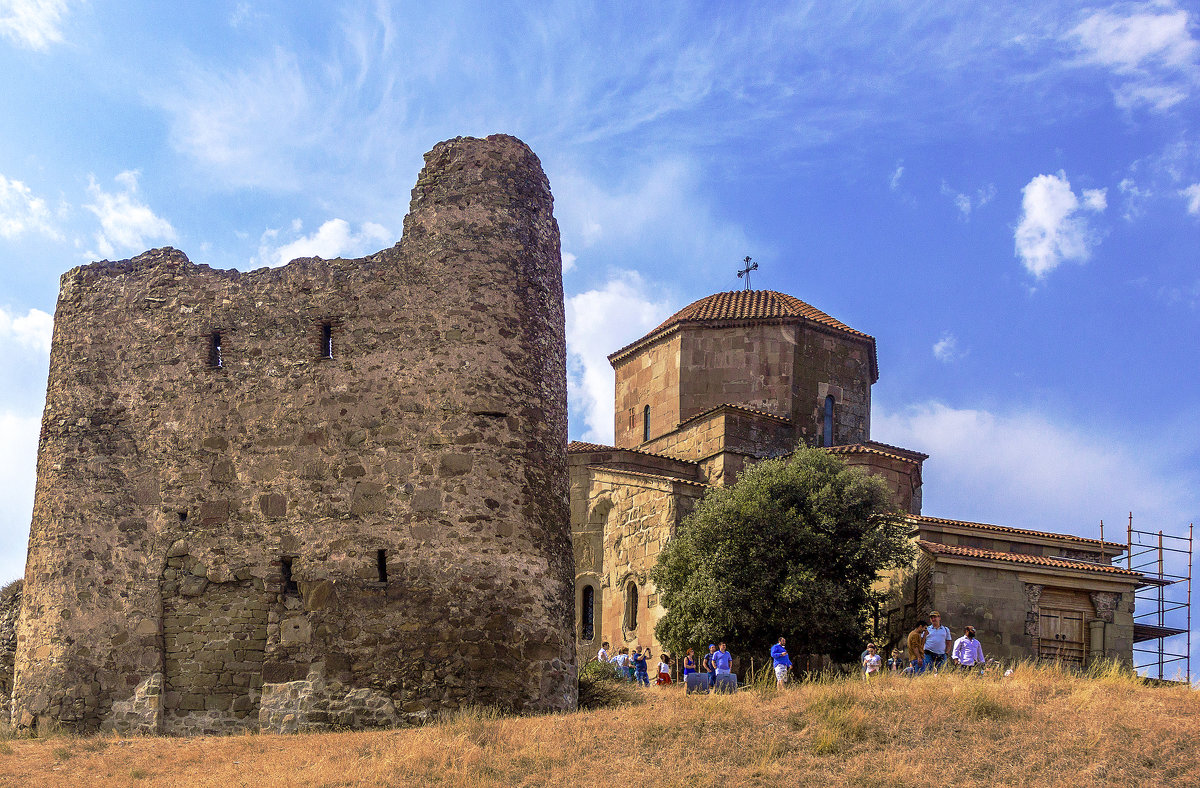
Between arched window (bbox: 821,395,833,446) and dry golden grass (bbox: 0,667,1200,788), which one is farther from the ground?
arched window (bbox: 821,395,833,446)

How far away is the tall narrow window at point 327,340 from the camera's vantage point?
1574 centimetres

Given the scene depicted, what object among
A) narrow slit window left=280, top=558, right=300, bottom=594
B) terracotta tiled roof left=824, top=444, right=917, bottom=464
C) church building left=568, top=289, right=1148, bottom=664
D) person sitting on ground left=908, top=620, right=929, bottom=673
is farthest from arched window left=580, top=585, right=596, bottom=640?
narrow slit window left=280, top=558, right=300, bottom=594

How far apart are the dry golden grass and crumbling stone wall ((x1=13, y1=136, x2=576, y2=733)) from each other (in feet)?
3.34

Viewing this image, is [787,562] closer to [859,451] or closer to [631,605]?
[631,605]

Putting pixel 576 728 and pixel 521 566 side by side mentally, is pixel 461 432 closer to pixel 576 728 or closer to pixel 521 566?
pixel 521 566

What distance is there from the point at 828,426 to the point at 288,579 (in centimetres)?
1876

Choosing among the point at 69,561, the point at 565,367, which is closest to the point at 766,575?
the point at 565,367

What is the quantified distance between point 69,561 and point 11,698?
6.81ft

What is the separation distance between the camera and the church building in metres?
23.1

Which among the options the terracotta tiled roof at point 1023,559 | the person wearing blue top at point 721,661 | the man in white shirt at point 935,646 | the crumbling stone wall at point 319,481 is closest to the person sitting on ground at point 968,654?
the man in white shirt at point 935,646

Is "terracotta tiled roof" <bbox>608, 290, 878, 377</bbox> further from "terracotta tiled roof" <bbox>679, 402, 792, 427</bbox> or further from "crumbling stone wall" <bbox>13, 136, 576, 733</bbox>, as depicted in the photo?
"crumbling stone wall" <bbox>13, 136, 576, 733</bbox>

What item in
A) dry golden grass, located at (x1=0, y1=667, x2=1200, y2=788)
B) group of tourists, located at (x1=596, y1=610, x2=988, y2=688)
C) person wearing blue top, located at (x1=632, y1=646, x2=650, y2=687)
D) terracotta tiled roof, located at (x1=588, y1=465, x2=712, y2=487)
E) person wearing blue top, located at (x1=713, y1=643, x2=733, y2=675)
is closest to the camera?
dry golden grass, located at (x1=0, y1=667, x2=1200, y2=788)

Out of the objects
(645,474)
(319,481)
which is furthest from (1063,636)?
(319,481)

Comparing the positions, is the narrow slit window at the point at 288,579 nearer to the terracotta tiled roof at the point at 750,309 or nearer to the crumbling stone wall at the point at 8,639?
the crumbling stone wall at the point at 8,639
